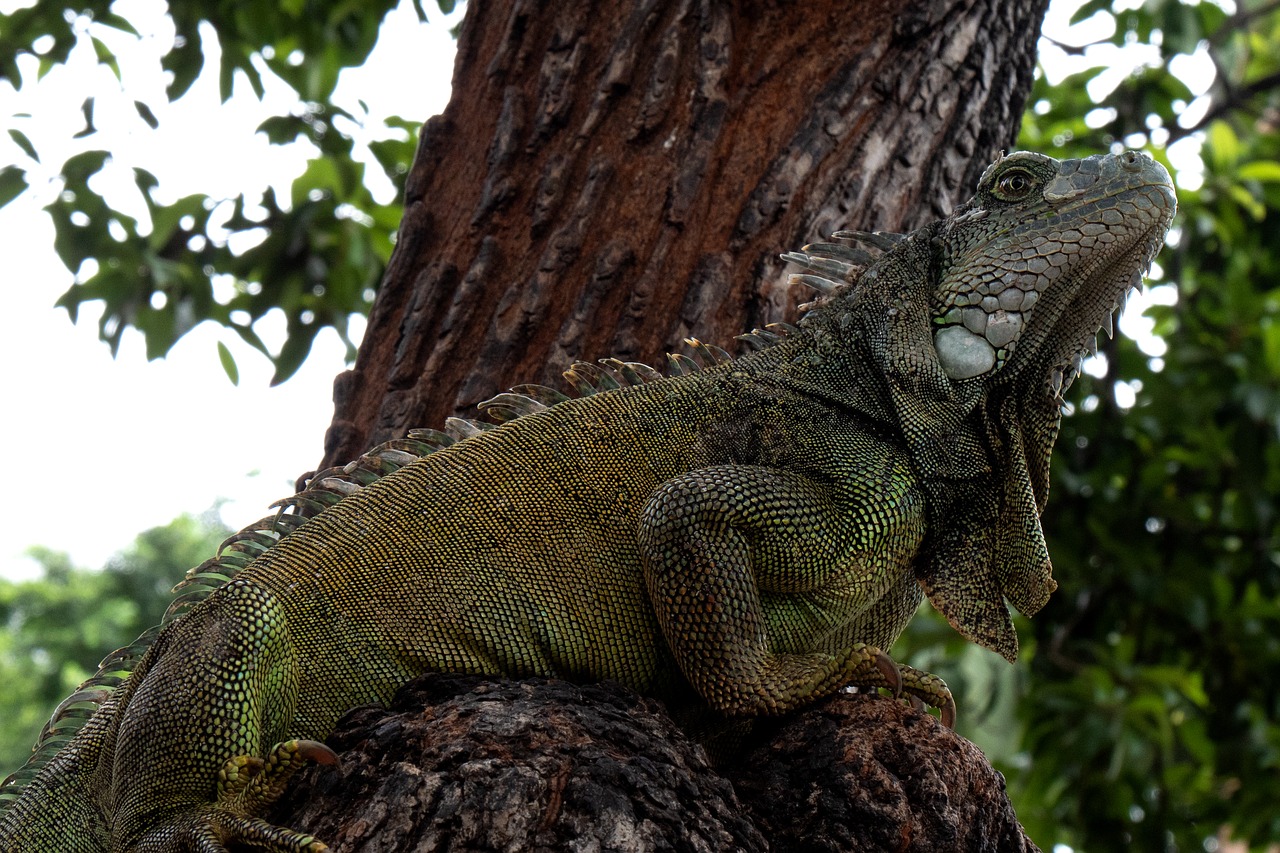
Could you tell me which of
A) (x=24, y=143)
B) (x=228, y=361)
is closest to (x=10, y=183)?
(x=24, y=143)

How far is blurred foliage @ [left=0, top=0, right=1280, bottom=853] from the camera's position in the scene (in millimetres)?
6297

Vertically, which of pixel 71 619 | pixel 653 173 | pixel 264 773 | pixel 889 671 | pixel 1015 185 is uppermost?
pixel 653 173

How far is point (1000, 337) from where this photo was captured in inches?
135

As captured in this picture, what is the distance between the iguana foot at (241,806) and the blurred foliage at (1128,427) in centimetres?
374

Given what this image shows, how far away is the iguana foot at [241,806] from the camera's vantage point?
262cm

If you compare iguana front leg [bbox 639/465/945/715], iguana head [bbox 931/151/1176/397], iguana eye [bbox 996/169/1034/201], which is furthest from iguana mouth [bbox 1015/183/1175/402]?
iguana front leg [bbox 639/465/945/715]

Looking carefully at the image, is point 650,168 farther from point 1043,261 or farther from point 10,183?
point 10,183

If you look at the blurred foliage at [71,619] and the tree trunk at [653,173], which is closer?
the tree trunk at [653,173]

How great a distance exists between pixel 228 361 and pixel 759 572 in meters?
4.20

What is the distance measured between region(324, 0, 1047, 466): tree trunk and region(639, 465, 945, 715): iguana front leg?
1.14 m

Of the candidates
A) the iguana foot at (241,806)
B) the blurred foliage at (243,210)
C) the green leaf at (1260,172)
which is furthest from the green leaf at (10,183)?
the green leaf at (1260,172)

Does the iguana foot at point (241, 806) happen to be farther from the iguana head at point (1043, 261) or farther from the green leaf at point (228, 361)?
the green leaf at point (228, 361)

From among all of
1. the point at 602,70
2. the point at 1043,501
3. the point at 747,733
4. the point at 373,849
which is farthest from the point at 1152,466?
the point at 373,849

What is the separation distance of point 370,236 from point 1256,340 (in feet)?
18.8
